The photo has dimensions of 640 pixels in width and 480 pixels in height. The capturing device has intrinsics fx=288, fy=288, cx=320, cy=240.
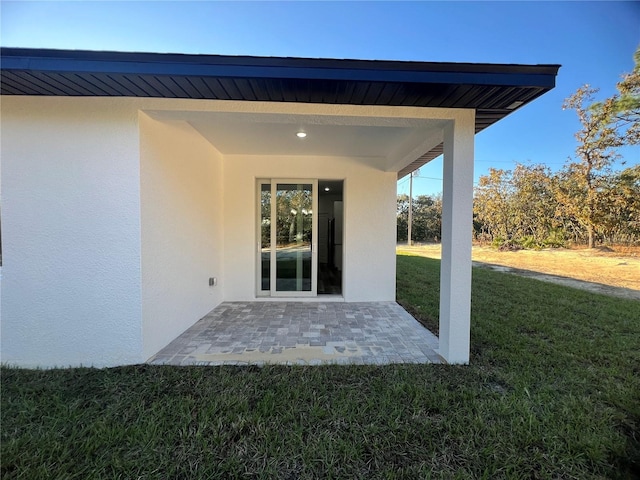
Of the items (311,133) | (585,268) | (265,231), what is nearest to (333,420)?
(311,133)

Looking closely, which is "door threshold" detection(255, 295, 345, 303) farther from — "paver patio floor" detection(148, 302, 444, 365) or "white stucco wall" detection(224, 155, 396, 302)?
"paver patio floor" detection(148, 302, 444, 365)

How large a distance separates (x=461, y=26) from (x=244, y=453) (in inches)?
347

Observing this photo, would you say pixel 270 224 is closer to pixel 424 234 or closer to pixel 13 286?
pixel 13 286

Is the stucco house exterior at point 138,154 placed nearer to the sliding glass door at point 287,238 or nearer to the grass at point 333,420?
the grass at point 333,420

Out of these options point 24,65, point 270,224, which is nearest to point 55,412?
point 24,65

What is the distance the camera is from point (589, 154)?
15570 millimetres

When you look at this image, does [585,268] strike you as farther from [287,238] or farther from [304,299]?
[287,238]

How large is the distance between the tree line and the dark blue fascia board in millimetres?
13941

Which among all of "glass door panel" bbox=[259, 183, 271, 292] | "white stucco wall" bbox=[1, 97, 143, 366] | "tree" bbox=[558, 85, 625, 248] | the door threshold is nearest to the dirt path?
"tree" bbox=[558, 85, 625, 248]

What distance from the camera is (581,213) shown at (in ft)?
50.6

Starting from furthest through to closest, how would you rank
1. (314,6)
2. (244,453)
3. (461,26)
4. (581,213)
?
1. (581,213)
2. (461,26)
3. (314,6)
4. (244,453)

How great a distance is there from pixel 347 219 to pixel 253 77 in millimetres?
3894

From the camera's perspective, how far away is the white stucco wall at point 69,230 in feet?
10.2

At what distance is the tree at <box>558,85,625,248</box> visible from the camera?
1436 cm
